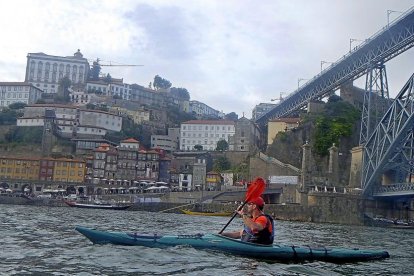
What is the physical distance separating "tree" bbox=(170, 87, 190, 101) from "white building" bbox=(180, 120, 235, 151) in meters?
37.7

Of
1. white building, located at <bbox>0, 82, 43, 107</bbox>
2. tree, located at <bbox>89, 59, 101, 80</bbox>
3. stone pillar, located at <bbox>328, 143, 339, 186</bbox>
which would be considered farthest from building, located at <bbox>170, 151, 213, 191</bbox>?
tree, located at <bbox>89, 59, 101, 80</bbox>

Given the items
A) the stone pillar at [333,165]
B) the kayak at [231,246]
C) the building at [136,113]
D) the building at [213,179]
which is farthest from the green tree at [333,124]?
the kayak at [231,246]

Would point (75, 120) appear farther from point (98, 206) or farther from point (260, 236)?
point (260, 236)

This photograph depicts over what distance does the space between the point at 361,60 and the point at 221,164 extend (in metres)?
29.7

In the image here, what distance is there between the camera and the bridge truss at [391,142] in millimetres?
42031

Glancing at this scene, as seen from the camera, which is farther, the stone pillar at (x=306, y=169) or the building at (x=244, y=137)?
the building at (x=244, y=137)

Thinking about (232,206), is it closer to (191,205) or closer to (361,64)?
(191,205)

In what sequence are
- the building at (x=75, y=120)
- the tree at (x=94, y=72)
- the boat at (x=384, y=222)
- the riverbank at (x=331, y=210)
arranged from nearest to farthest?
1. the boat at (x=384, y=222)
2. the riverbank at (x=331, y=210)
3. the building at (x=75, y=120)
4. the tree at (x=94, y=72)

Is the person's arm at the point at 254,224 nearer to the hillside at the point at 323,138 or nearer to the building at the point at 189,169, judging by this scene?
the hillside at the point at 323,138

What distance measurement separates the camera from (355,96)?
78000 mm

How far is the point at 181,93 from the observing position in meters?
133

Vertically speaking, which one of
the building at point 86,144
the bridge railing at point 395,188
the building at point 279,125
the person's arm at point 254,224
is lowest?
the person's arm at point 254,224

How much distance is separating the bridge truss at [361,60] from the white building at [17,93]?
169ft

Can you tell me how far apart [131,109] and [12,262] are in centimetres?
9022
